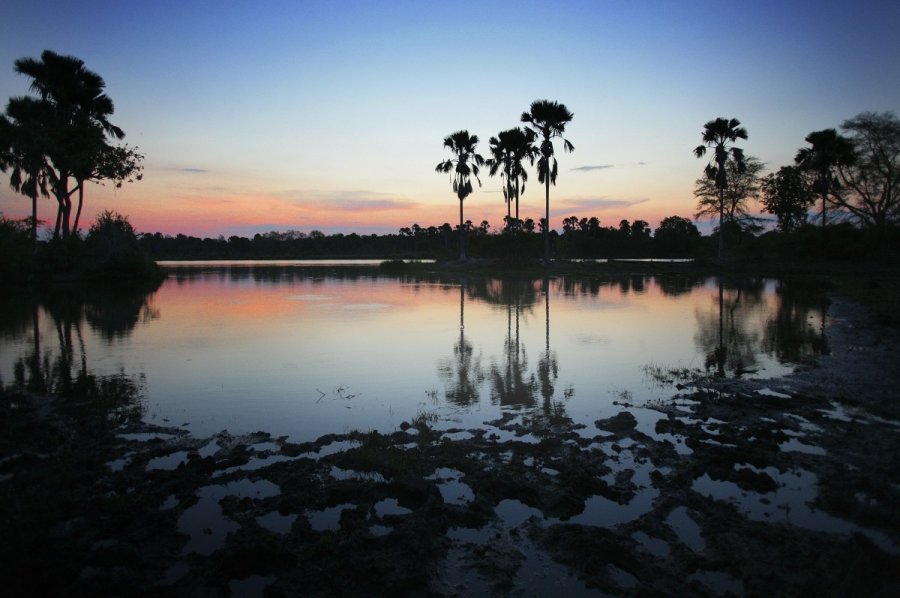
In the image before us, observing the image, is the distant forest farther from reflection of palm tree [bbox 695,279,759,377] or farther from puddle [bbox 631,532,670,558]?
puddle [bbox 631,532,670,558]

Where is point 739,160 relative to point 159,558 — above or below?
above

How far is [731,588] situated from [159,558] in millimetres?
4638

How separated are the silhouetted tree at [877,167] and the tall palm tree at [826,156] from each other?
1142 mm

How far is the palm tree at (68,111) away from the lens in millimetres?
36812

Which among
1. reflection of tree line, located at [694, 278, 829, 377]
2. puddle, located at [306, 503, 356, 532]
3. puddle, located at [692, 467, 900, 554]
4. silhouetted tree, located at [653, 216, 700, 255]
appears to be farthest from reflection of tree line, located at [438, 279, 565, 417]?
silhouetted tree, located at [653, 216, 700, 255]

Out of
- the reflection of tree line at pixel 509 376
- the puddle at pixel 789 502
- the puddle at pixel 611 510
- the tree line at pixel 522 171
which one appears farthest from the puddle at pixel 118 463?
the tree line at pixel 522 171

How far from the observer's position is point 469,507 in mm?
5473

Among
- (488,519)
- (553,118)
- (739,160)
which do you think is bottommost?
(488,519)

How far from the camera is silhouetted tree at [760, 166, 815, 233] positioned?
2234 inches

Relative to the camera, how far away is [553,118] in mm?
45375

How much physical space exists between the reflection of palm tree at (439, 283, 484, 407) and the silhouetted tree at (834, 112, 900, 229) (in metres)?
43.3

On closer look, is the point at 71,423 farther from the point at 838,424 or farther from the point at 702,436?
the point at 838,424

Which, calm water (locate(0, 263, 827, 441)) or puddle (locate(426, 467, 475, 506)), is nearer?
puddle (locate(426, 467, 475, 506))

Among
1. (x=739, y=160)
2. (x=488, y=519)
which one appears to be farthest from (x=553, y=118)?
(x=488, y=519)
